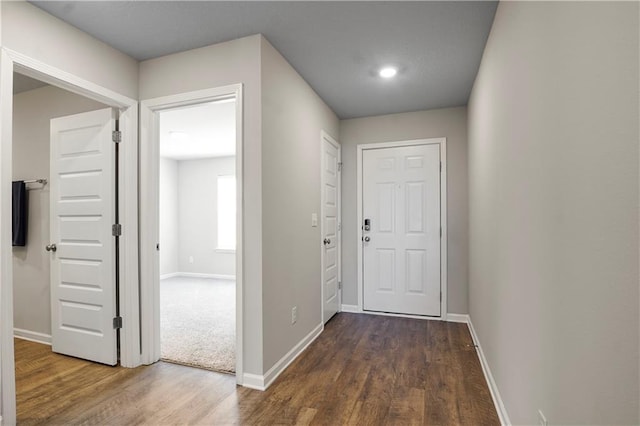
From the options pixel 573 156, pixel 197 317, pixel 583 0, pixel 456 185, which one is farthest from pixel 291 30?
pixel 197 317

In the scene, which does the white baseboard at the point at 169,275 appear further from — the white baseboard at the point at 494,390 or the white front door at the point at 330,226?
the white baseboard at the point at 494,390

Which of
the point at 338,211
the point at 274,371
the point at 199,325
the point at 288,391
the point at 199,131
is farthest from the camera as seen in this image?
the point at 199,131

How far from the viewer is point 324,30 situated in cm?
221

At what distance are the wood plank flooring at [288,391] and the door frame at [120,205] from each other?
293 mm

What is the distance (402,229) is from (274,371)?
225 centimetres

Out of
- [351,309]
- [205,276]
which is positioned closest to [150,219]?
[351,309]

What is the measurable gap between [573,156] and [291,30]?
190cm

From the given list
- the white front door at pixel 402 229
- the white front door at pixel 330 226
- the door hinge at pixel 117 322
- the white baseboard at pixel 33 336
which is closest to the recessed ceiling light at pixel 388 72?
the white front door at pixel 330 226

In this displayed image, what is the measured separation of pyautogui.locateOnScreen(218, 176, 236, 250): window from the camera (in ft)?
21.3

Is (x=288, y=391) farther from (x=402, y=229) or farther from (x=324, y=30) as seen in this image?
(x=324, y=30)

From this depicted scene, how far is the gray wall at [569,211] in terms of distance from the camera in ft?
2.35

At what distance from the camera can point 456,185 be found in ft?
12.2

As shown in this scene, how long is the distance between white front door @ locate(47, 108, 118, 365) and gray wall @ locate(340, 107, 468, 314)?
2.53 meters

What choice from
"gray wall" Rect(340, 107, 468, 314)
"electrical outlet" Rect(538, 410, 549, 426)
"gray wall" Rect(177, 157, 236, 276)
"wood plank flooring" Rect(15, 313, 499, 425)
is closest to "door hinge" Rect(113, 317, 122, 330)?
"wood plank flooring" Rect(15, 313, 499, 425)
